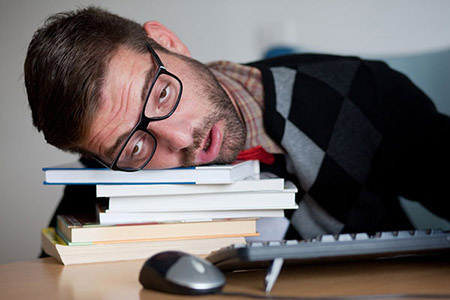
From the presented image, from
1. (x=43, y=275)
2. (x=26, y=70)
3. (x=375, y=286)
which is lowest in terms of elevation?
(x=43, y=275)

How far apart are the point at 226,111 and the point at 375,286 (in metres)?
0.66

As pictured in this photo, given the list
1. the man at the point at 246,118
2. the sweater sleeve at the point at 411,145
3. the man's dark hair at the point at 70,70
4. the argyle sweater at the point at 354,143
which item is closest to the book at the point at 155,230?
the man at the point at 246,118

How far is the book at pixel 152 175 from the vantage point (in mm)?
808

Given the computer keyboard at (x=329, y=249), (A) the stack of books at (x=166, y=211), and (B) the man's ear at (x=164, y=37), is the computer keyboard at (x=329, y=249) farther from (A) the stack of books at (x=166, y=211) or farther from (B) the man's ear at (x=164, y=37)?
(B) the man's ear at (x=164, y=37)

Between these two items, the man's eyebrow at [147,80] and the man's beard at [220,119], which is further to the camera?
the man's beard at [220,119]

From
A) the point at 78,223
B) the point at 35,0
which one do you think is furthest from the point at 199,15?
the point at 78,223

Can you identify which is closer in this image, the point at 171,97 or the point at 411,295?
the point at 411,295

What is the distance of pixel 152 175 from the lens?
2.72 ft

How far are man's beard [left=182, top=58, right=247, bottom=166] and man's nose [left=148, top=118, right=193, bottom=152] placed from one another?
0.13 feet

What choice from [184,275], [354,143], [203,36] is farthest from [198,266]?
[203,36]

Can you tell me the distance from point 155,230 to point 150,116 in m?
0.25

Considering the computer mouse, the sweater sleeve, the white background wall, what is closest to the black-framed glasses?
the computer mouse

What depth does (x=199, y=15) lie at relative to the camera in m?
2.53

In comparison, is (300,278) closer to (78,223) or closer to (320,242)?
(320,242)
